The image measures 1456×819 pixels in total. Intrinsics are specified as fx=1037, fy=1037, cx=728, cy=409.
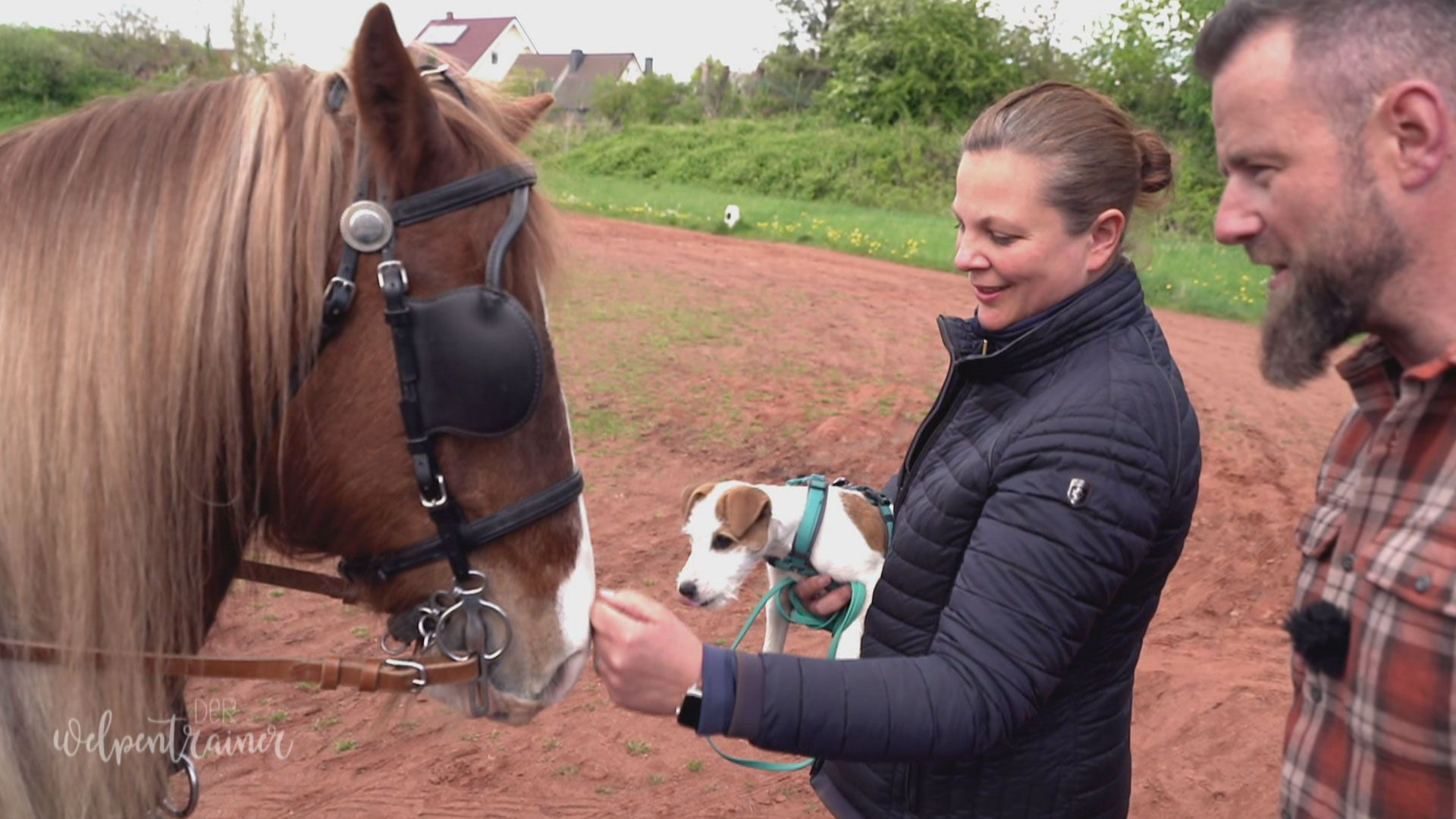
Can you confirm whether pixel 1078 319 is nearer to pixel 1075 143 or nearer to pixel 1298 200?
pixel 1075 143

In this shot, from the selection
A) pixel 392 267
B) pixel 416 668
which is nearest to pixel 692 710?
pixel 416 668

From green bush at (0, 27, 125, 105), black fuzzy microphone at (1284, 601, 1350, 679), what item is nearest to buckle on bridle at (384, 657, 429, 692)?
black fuzzy microphone at (1284, 601, 1350, 679)

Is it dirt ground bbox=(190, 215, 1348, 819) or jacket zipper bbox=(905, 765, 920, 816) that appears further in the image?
dirt ground bbox=(190, 215, 1348, 819)

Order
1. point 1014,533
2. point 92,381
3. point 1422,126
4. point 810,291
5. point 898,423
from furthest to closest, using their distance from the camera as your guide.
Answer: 1. point 810,291
2. point 898,423
3. point 1014,533
4. point 92,381
5. point 1422,126

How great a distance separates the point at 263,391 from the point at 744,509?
2152 mm

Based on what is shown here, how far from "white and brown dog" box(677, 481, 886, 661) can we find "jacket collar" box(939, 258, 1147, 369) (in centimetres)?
157

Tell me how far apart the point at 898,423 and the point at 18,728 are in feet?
23.1

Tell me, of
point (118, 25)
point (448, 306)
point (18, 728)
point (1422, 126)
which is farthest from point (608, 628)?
point (118, 25)

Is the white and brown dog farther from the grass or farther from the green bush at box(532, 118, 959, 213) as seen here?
the green bush at box(532, 118, 959, 213)

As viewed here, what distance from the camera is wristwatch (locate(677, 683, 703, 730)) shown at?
1573mm

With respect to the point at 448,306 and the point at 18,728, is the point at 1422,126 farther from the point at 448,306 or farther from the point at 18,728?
the point at 18,728

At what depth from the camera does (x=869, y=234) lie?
1894 cm

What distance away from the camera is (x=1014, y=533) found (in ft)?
5.70

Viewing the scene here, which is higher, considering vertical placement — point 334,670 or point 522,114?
point 522,114
